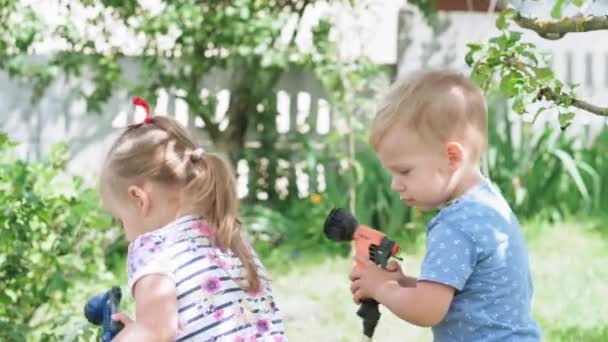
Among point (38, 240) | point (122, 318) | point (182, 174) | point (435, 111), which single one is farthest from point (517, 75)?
point (38, 240)

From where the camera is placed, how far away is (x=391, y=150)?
2.60 metres

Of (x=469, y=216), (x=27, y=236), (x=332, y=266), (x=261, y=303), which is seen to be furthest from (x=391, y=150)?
(x=332, y=266)

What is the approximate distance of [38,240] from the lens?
4.17 metres

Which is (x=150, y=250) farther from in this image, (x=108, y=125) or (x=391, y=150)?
(x=108, y=125)

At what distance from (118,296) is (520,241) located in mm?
944

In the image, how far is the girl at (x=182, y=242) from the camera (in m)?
2.75

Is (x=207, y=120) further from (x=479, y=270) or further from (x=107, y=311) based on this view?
(x=479, y=270)

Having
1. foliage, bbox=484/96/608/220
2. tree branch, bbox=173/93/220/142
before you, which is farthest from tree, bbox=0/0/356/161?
foliage, bbox=484/96/608/220

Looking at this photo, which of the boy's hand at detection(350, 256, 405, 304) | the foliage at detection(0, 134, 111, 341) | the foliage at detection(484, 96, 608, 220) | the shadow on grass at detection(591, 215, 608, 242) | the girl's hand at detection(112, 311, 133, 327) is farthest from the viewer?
the foliage at detection(484, 96, 608, 220)

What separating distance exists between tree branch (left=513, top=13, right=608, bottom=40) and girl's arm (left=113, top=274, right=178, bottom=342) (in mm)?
1056

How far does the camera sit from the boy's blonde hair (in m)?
2.59

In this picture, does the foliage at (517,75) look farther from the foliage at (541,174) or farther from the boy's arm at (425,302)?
the foliage at (541,174)

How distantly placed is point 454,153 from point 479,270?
254 mm

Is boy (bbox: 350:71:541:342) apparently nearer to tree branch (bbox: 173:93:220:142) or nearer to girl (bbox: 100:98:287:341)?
girl (bbox: 100:98:287:341)
